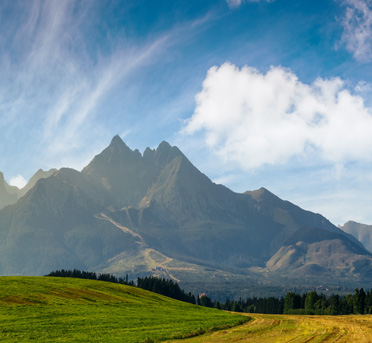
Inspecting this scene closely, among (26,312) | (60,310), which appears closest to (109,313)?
(60,310)

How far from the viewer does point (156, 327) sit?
2183 inches

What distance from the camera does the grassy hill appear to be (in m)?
46.5

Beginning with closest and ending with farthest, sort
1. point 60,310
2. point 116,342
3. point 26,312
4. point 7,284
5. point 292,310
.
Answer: point 116,342
point 26,312
point 60,310
point 7,284
point 292,310

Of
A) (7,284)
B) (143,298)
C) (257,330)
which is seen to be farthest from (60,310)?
(143,298)

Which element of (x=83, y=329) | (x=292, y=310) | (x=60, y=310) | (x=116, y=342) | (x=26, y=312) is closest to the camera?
(x=116, y=342)

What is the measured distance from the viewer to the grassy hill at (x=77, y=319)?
153ft

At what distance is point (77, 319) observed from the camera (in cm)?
5816

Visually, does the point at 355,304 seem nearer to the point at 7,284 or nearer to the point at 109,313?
the point at 109,313

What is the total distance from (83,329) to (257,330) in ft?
82.7

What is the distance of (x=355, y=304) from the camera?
15775cm

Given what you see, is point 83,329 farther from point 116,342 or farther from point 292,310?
point 292,310

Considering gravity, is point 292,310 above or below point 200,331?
below

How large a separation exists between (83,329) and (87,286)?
50345 millimetres

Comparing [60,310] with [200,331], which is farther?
[60,310]
